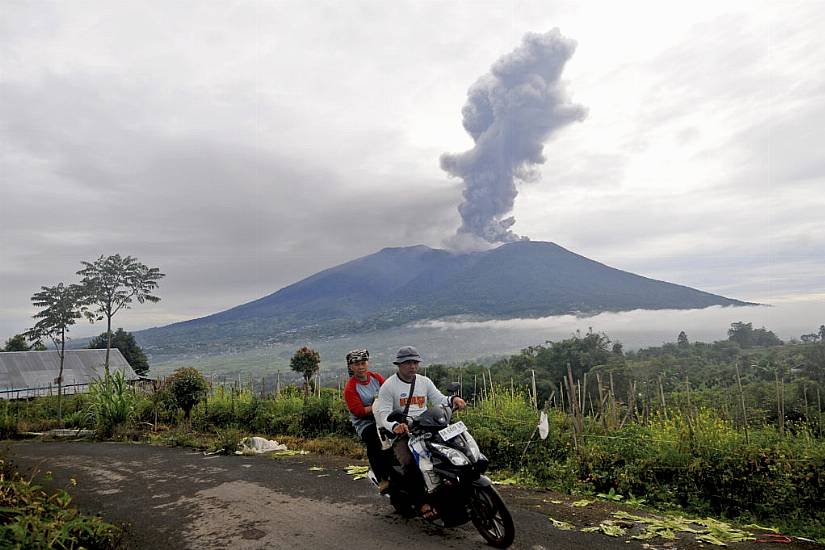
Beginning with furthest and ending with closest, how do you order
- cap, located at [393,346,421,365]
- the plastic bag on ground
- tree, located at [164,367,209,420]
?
tree, located at [164,367,209,420]
the plastic bag on ground
cap, located at [393,346,421,365]

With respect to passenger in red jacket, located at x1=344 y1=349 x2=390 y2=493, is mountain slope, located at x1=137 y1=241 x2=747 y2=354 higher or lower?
higher

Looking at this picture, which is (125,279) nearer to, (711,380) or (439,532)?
(711,380)

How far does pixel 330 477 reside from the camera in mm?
6660

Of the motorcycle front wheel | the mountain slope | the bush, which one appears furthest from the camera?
the mountain slope

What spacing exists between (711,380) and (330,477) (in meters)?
19.6

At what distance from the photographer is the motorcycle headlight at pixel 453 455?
4137 millimetres

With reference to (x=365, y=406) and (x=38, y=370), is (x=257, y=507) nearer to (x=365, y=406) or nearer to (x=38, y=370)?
(x=365, y=406)

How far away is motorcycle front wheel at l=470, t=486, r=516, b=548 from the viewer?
4.08 metres

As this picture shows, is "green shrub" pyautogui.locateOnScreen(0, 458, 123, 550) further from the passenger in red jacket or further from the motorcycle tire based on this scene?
the motorcycle tire


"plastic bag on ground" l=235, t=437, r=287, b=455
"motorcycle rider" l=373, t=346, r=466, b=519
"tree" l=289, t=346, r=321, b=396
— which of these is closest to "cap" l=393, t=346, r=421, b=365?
"motorcycle rider" l=373, t=346, r=466, b=519

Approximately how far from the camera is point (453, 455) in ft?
13.7

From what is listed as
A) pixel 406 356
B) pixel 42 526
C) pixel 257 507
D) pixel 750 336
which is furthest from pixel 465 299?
pixel 42 526

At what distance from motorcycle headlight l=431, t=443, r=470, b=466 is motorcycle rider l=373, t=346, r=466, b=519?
344 mm

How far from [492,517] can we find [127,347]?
160ft
